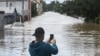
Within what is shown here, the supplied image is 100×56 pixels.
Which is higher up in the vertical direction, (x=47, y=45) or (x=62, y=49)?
(x=47, y=45)

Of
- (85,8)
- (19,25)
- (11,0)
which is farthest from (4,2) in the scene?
A: (19,25)

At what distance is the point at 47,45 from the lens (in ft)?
23.4

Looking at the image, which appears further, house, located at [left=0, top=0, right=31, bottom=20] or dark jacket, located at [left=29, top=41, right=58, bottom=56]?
house, located at [left=0, top=0, right=31, bottom=20]

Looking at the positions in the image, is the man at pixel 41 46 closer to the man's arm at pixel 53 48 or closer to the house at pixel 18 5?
the man's arm at pixel 53 48

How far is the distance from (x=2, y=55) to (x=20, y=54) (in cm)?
77

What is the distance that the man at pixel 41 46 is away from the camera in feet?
23.3

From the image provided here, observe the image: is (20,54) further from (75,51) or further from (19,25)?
(19,25)

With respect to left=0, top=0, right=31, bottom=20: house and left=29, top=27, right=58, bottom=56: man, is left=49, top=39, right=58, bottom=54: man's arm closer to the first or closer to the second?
left=29, top=27, right=58, bottom=56: man

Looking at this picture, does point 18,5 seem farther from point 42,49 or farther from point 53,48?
point 53,48

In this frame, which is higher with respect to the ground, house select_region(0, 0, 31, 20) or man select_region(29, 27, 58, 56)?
man select_region(29, 27, 58, 56)

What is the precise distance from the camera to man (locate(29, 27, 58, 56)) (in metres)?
7.11

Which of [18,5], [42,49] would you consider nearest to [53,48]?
[42,49]

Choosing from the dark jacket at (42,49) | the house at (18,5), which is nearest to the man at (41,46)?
the dark jacket at (42,49)

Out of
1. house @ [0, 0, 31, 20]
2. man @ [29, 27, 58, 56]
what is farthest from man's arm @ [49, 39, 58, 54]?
house @ [0, 0, 31, 20]
